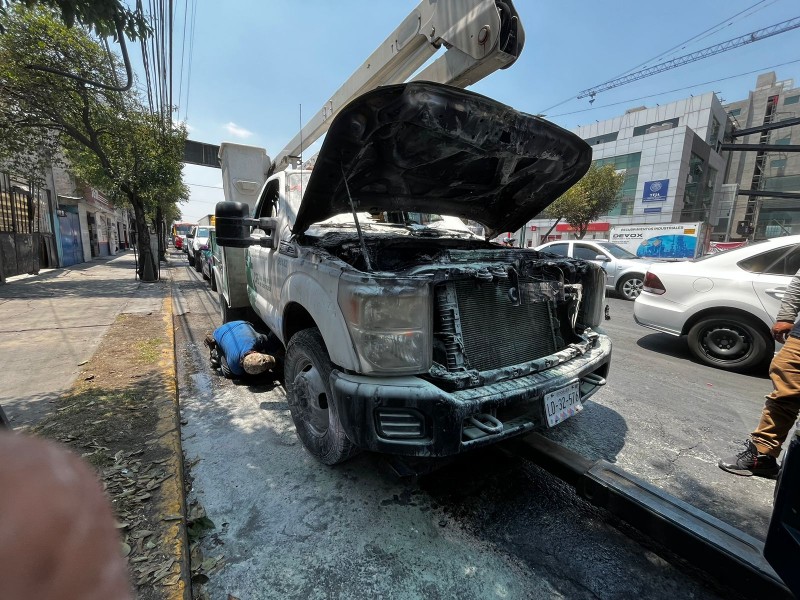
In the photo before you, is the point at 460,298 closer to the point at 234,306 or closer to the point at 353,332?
the point at 353,332

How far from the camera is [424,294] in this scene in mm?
1863

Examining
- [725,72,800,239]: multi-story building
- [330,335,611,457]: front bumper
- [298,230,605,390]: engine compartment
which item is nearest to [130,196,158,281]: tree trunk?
[298,230,605,390]: engine compartment

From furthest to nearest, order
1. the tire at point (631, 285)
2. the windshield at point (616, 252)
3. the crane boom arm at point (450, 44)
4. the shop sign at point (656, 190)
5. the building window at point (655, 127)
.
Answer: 1. the building window at point (655, 127)
2. the shop sign at point (656, 190)
3. the windshield at point (616, 252)
4. the tire at point (631, 285)
5. the crane boom arm at point (450, 44)

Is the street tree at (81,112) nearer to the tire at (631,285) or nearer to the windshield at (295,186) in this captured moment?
the windshield at (295,186)

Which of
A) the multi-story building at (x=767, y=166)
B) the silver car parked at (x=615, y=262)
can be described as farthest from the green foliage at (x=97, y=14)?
the multi-story building at (x=767, y=166)

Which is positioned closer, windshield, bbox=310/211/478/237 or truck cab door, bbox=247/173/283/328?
truck cab door, bbox=247/173/283/328

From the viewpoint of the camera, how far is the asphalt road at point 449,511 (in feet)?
5.75

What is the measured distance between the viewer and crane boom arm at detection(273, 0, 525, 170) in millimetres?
2775

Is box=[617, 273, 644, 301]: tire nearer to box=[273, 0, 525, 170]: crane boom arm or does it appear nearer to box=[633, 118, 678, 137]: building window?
box=[273, 0, 525, 170]: crane boom arm

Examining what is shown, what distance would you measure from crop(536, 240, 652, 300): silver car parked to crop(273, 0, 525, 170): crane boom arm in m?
6.09

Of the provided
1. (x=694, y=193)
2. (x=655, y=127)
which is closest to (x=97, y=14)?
(x=694, y=193)

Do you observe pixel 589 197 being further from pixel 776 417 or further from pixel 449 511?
pixel 449 511

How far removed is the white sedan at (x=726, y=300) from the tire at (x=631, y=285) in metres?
4.61

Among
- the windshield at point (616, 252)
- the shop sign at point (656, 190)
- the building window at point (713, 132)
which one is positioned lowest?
the windshield at point (616, 252)
